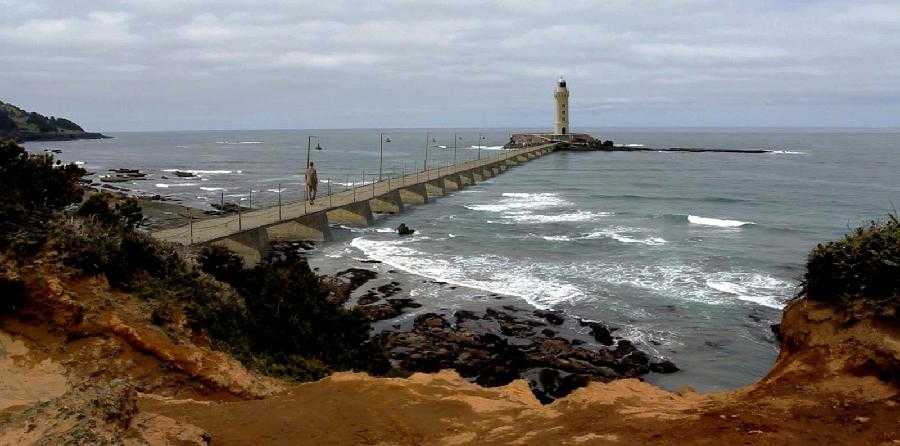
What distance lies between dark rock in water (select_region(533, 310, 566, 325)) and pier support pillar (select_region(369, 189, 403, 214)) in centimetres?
2485

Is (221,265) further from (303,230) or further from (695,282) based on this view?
(695,282)

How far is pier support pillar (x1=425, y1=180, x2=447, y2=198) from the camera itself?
190 ft

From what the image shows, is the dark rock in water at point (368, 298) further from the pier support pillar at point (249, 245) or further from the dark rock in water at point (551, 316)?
the dark rock in water at point (551, 316)

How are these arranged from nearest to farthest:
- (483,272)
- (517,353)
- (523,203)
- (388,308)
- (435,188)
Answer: (517,353)
(388,308)
(483,272)
(523,203)
(435,188)

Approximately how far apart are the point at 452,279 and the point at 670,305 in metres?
8.50

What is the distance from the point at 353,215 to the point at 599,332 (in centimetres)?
2408

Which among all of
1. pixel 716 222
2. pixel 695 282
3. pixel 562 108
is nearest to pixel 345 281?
pixel 695 282

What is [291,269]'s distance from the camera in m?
17.6

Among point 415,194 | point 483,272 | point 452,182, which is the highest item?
point 452,182

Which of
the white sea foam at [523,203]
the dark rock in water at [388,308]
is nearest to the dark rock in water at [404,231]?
the white sea foam at [523,203]

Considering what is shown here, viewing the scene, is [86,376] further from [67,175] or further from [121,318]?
[67,175]

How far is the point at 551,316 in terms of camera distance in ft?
69.9

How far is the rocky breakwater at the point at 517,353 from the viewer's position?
55.1ft

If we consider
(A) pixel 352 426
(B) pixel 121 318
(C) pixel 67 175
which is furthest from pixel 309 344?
(C) pixel 67 175
